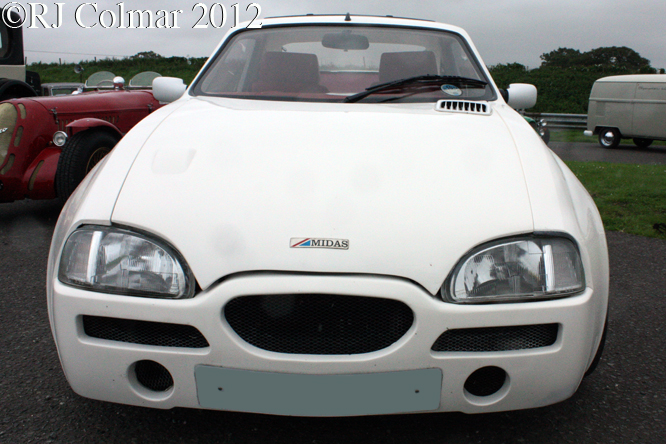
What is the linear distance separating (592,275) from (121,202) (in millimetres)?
1328

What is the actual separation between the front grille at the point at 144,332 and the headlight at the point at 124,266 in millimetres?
81

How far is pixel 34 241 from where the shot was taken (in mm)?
4195

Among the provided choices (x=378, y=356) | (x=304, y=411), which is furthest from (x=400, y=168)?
(x=304, y=411)

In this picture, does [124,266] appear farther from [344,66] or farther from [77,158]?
[77,158]

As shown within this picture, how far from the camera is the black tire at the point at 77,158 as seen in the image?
15.3 ft

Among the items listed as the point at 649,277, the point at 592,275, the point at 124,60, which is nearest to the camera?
the point at 592,275

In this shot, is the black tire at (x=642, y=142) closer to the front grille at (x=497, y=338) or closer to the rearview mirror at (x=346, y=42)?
the rearview mirror at (x=346, y=42)

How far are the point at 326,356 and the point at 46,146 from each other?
14.9 feet

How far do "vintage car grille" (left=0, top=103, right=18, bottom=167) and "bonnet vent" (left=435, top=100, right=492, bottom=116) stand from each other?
4021 mm

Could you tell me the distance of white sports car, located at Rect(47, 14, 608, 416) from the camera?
1.43 meters

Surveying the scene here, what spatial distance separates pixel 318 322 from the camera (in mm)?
1459

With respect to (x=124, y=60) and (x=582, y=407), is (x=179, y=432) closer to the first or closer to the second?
(x=582, y=407)

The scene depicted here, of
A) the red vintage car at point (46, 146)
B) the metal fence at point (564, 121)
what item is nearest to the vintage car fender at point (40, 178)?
the red vintage car at point (46, 146)

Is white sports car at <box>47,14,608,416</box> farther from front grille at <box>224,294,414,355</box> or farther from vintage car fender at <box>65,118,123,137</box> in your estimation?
vintage car fender at <box>65,118,123,137</box>
